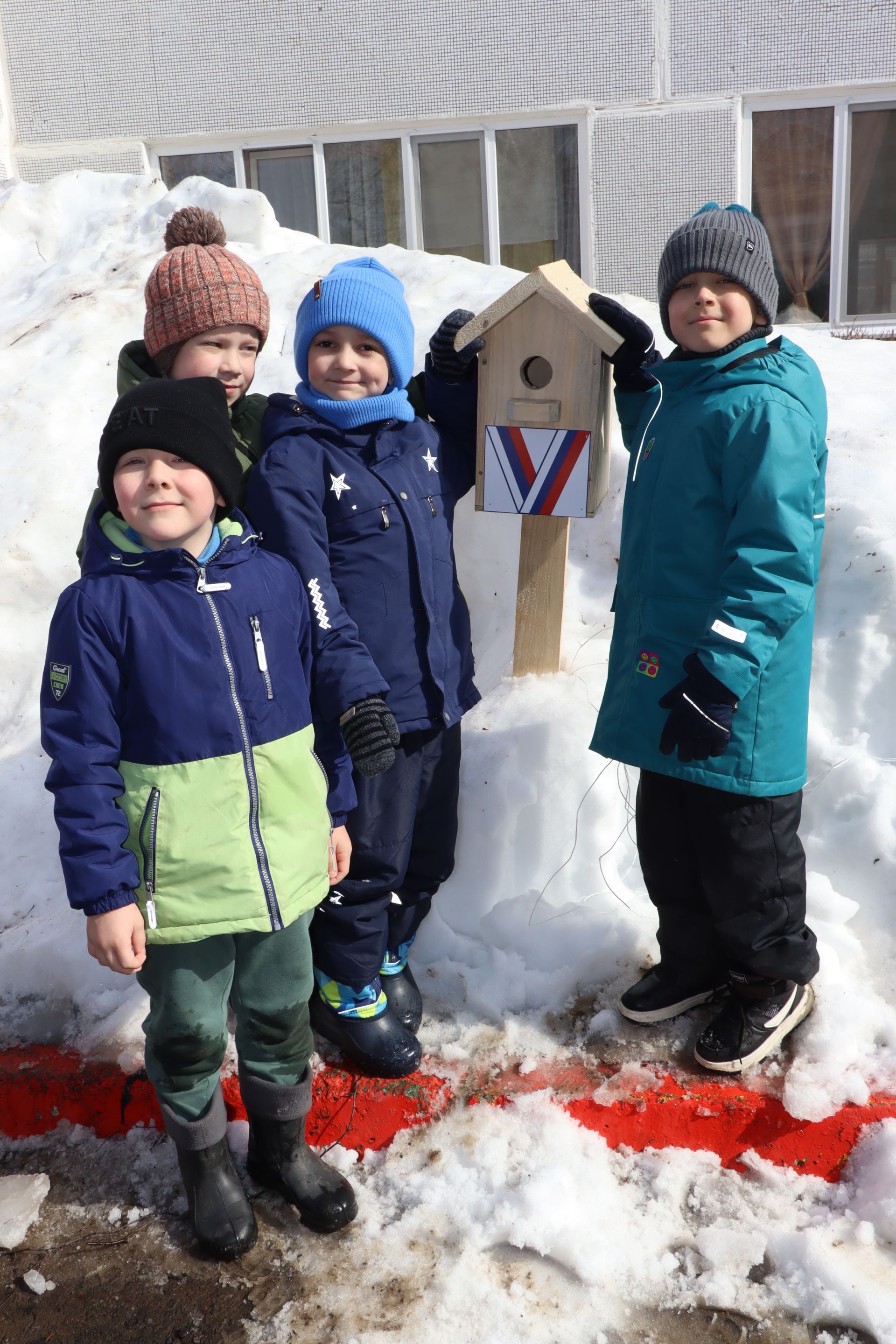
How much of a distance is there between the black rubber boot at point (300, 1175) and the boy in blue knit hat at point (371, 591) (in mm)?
363

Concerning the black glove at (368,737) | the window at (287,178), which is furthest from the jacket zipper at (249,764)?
the window at (287,178)

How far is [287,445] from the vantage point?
231 cm

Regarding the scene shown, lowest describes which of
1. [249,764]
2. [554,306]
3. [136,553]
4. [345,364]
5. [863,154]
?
[249,764]

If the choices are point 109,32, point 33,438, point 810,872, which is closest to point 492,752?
point 810,872

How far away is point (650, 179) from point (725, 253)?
5180 millimetres

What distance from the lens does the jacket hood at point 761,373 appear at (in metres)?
2.20

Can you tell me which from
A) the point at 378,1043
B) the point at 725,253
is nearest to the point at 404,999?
the point at 378,1043

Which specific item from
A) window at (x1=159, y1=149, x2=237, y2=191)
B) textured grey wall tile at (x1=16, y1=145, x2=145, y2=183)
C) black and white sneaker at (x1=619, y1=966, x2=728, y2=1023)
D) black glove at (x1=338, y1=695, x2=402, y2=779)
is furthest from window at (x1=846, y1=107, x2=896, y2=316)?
black glove at (x1=338, y1=695, x2=402, y2=779)

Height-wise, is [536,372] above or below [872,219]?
below

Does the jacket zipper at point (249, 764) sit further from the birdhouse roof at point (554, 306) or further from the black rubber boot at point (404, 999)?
the birdhouse roof at point (554, 306)

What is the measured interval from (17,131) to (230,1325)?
7.74m

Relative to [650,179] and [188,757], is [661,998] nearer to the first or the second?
[188,757]

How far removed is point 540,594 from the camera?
314 cm

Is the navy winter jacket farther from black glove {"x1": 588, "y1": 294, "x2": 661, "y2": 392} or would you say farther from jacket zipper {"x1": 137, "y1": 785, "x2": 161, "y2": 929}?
black glove {"x1": 588, "y1": 294, "x2": 661, "y2": 392}
